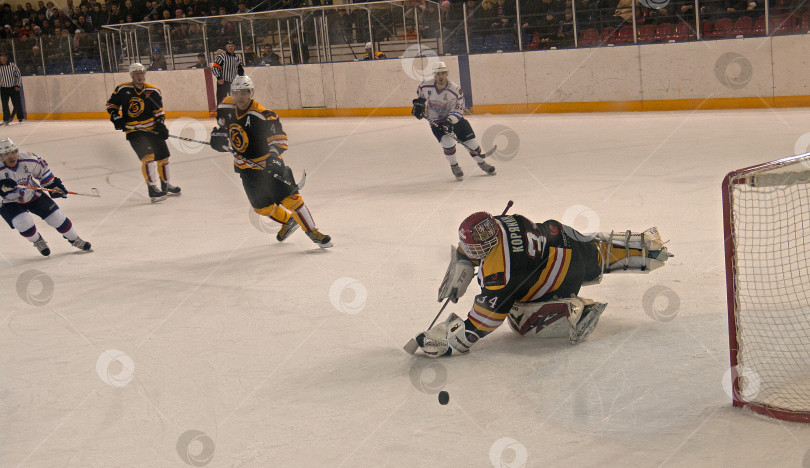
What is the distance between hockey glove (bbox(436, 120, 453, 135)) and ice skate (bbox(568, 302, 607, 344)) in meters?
5.37

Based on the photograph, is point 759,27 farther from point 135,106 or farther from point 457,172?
point 135,106

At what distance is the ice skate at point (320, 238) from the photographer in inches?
268

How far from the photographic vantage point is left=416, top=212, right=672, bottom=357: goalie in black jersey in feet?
13.5

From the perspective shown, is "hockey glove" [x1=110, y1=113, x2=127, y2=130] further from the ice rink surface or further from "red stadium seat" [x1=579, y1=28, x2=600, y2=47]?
"red stadium seat" [x1=579, y1=28, x2=600, y2=47]

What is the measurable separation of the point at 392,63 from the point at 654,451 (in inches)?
535

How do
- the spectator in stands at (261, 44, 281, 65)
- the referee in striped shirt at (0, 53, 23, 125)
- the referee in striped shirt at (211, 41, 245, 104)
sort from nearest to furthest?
the referee in striped shirt at (211, 41, 245, 104) < the spectator in stands at (261, 44, 281, 65) < the referee in striped shirt at (0, 53, 23, 125)

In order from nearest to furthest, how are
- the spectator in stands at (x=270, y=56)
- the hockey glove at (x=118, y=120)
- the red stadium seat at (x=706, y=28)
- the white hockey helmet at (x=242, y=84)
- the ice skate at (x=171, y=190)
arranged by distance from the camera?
the white hockey helmet at (x=242, y=84) → the hockey glove at (x=118, y=120) → the ice skate at (x=171, y=190) → the red stadium seat at (x=706, y=28) → the spectator in stands at (x=270, y=56)

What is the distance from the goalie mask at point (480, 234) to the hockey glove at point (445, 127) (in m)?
5.44

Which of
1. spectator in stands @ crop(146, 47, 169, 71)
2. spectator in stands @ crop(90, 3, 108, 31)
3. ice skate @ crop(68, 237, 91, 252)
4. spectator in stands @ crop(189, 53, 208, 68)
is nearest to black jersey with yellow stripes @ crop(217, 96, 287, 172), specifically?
ice skate @ crop(68, 237, 91, 252)

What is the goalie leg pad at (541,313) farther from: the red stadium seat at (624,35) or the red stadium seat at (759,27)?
the red stadium seat at (624,35)

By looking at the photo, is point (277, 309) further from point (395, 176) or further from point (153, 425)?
point (395, 176)

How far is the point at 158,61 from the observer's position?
1953 centimetres

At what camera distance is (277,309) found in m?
5.38

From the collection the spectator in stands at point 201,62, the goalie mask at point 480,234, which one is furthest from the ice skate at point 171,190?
the spectator in stands at point 201,62
